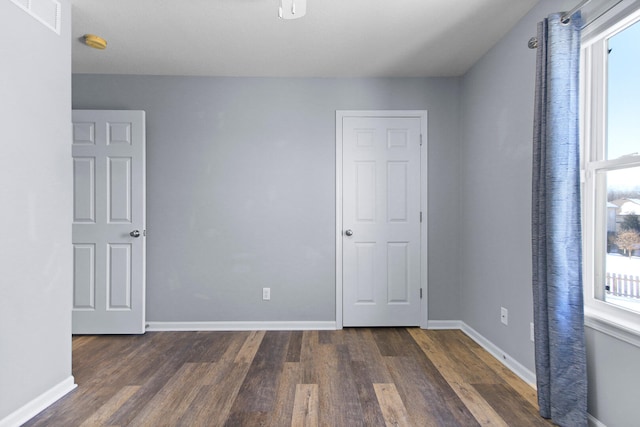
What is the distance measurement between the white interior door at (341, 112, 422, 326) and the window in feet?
5.49

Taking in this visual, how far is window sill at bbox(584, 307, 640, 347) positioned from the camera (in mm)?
1629

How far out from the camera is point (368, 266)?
11.7ft

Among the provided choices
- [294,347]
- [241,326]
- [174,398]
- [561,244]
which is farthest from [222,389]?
[561,244]

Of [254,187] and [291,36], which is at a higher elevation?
[291,36]

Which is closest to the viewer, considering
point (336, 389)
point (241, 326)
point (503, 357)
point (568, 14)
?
point (568, 14)

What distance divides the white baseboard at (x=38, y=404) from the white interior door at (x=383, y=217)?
227cm

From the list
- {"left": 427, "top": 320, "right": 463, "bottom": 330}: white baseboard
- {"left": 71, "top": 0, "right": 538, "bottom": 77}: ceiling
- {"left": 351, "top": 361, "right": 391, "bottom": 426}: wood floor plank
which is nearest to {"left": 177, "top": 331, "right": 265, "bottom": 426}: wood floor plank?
{"left": 351, "top": 361, "right": 391, "bottom": 426}: wood floor plank

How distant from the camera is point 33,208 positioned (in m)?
2.02

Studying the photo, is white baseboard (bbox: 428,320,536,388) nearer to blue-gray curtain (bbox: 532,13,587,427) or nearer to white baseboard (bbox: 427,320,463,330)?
white baseboard (bbox: 427,320,463,330)

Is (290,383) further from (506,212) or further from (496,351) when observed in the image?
(506,212)

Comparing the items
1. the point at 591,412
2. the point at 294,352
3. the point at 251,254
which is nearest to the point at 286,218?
the point at 251,254

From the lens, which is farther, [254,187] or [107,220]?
[254,187]

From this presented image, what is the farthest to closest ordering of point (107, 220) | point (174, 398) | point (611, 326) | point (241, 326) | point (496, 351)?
point (241, 326) → point (107, 220) → point (496, 351) → point (174, 398) → point (611, 326)

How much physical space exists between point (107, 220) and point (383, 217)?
8.54ft
